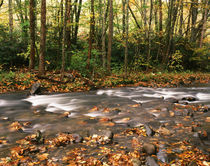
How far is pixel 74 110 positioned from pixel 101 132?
267 cm

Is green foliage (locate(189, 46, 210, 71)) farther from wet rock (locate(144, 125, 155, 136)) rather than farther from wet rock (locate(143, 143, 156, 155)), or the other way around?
wet rock (locate(143, 143, 156, 155))

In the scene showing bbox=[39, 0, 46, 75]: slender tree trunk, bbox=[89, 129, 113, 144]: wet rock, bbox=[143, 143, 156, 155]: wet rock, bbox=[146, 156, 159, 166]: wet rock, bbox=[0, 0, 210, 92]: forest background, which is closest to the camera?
bbox=[146, 156, 159, 166]: wet rock

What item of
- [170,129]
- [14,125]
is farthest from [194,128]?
[14,125]

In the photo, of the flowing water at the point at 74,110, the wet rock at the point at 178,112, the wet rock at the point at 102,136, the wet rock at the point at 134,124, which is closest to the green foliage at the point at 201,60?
the flowing water at the point at 74,110

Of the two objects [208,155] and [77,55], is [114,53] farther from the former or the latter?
[208,155]

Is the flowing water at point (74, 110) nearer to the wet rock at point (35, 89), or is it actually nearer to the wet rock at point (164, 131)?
the wet rock at point (35, 89)

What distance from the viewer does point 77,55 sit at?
14.2 meters

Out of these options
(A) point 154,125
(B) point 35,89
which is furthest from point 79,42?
(A) point 154,125

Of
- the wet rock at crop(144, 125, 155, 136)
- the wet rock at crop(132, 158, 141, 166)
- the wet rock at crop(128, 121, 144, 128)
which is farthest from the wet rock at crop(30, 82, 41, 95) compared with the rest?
the wet rock at crop(132, 158, 141, 166)

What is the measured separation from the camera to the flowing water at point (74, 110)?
5.00 metres

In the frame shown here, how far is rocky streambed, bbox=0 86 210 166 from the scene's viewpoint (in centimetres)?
340

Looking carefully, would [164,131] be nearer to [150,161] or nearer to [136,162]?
[150,161]

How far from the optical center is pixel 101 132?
4.38 metres

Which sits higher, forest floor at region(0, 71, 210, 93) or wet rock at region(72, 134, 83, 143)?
forest floor at region(0, 71, 210, 93)
